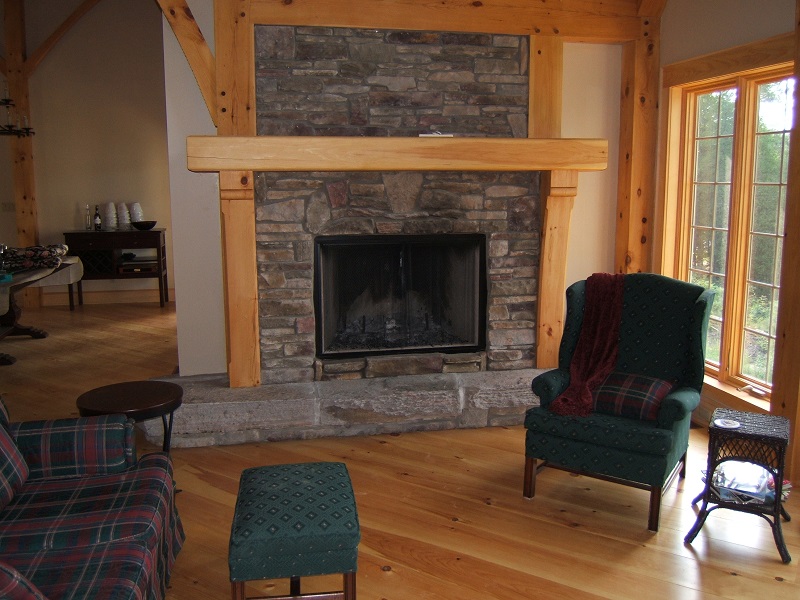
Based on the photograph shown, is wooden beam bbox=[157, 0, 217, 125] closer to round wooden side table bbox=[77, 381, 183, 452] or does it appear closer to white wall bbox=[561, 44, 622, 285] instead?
round wooden side table bbox=[77, 381, 183, 452]

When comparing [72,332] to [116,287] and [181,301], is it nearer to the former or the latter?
[116,287]

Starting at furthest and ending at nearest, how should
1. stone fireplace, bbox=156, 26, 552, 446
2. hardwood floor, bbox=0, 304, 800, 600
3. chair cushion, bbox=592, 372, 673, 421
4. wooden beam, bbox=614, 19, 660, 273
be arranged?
1. wooden beam, bbox=614, 19, 660, 273
2. stone fireplace, bbox=156, 26, 552, 446
3. chair cushion, bbox=592, 372, 673, 421
4. hardwood floor, bbox=0, 304, 800, 600

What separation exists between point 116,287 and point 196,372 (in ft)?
14.8

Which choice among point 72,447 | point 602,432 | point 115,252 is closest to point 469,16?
point 602,432

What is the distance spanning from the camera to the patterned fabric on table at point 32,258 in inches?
237

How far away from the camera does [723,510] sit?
346 centimetres

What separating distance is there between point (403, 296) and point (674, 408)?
1.98 meters

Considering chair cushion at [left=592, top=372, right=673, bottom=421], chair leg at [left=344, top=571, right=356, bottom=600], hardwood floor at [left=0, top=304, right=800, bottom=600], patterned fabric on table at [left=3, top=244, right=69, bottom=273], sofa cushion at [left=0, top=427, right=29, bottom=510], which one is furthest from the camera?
patterned fabric on table at [left=3, top=244, right=69, bottom=273]

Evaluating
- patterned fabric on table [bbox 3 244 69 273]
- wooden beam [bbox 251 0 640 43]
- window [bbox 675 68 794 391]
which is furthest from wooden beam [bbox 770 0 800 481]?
patterned fabric on table [bbox 3 244 69 273]

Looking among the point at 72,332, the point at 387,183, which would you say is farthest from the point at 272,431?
the point at 72,332

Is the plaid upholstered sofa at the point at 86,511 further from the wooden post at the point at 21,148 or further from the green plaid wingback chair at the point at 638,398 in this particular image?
the wooden post at the point at 21,148

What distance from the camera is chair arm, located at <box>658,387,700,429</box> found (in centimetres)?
325

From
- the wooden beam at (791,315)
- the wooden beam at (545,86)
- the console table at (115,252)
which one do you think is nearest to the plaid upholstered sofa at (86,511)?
the wooden beam at (791,315)

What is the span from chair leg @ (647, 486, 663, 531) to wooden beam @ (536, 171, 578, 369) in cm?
162
